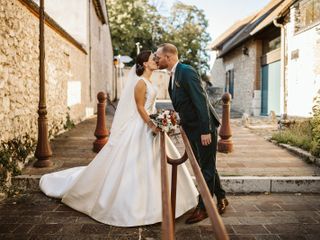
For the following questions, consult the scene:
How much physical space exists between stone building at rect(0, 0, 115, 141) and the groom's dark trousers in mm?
2693

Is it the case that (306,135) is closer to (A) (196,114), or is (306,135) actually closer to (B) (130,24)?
(A) (196,114)

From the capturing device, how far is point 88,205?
397 cm

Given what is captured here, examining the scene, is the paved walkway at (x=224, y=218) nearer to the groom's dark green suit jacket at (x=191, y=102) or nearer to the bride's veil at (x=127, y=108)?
the groom's dark green suit jacket at (x=191, y=102)

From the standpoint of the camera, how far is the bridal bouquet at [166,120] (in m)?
3.56

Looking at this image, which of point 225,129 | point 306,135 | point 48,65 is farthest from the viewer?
point 48,65

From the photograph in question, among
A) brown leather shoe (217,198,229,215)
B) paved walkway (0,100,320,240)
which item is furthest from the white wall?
brown leather shoe (217,198,229,215)

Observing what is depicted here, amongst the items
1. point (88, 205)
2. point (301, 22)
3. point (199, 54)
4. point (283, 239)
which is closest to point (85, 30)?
point (301, 22)

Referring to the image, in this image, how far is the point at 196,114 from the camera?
374cm

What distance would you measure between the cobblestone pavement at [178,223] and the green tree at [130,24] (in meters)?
30.2

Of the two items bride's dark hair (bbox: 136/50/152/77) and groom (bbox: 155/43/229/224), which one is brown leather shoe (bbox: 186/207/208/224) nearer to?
groom (bbox: 155/43/229/224)

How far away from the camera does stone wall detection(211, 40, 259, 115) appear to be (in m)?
16.4

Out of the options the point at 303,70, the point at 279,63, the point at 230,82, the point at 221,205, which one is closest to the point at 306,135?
the point at 303,70

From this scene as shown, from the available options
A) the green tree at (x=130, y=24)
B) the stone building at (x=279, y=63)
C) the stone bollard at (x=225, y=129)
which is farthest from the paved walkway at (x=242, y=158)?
the green tree at (x=130, y=24)

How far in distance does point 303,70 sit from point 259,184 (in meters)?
A: 7.37
